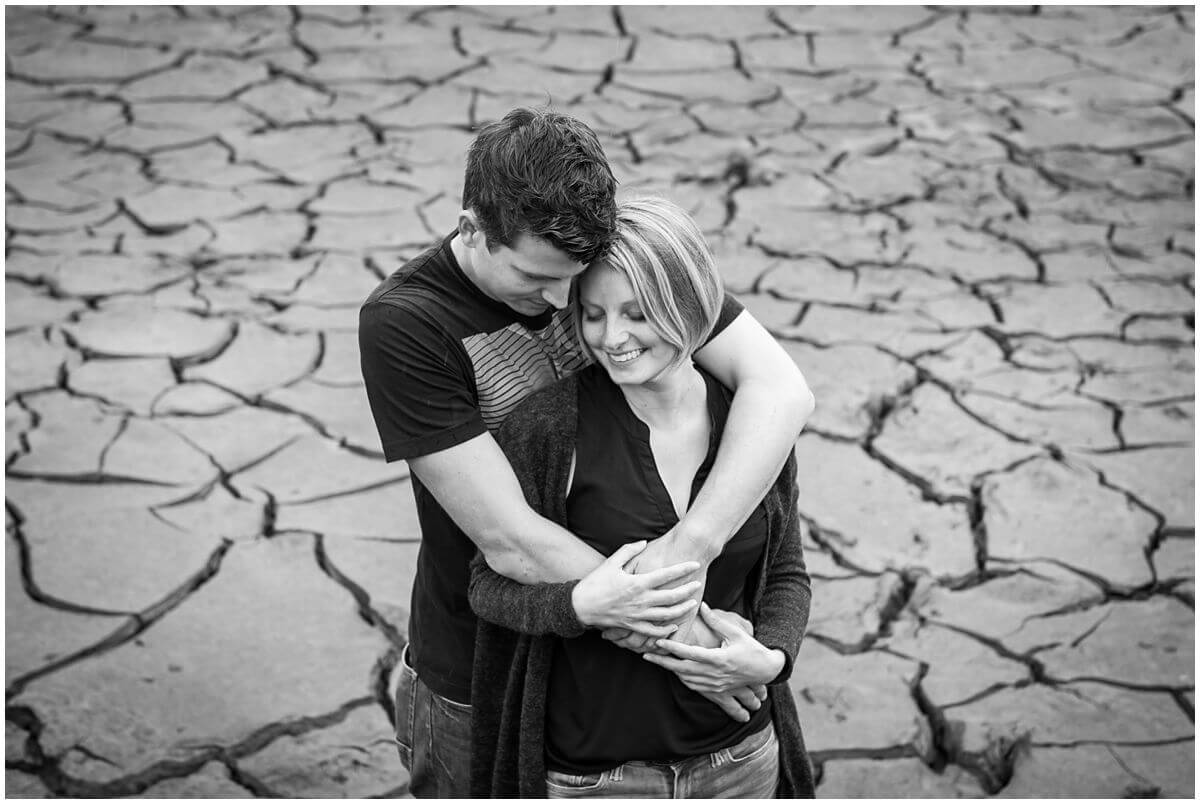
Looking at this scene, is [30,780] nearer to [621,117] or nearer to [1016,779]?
[1016,779]

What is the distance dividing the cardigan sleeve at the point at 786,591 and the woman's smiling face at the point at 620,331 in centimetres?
28

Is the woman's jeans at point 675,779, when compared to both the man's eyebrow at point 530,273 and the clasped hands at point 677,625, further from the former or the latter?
the man's eyebrow at point 530,273

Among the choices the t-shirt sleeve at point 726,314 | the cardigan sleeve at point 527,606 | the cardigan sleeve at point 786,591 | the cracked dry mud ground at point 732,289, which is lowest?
the cracked dry mud ground at point 732,289

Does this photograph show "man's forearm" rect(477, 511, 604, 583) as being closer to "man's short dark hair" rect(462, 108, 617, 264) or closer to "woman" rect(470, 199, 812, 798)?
"woman" rect(470, 199, 812, 798)

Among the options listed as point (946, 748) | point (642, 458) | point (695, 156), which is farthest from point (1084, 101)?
point (642, 458)

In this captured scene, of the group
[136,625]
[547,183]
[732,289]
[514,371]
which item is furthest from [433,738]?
[732,289]

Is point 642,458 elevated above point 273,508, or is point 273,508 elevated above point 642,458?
point 642,458

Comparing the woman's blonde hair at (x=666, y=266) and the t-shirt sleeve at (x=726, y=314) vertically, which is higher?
the woman's blonde hair at (x=666, y=266)

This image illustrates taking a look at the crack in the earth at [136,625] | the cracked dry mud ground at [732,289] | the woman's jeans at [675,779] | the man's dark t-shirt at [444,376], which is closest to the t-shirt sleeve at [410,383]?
the man's dark t-shirt at [444,376]

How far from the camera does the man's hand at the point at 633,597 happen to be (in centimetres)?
153

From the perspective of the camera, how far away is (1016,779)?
2666mm

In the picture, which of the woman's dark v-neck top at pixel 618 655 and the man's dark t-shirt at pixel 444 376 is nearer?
the man's dark t-shirt at pixel 444 376

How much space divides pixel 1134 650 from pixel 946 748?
553mm

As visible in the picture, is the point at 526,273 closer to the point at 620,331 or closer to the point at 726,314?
the point at 620,331
